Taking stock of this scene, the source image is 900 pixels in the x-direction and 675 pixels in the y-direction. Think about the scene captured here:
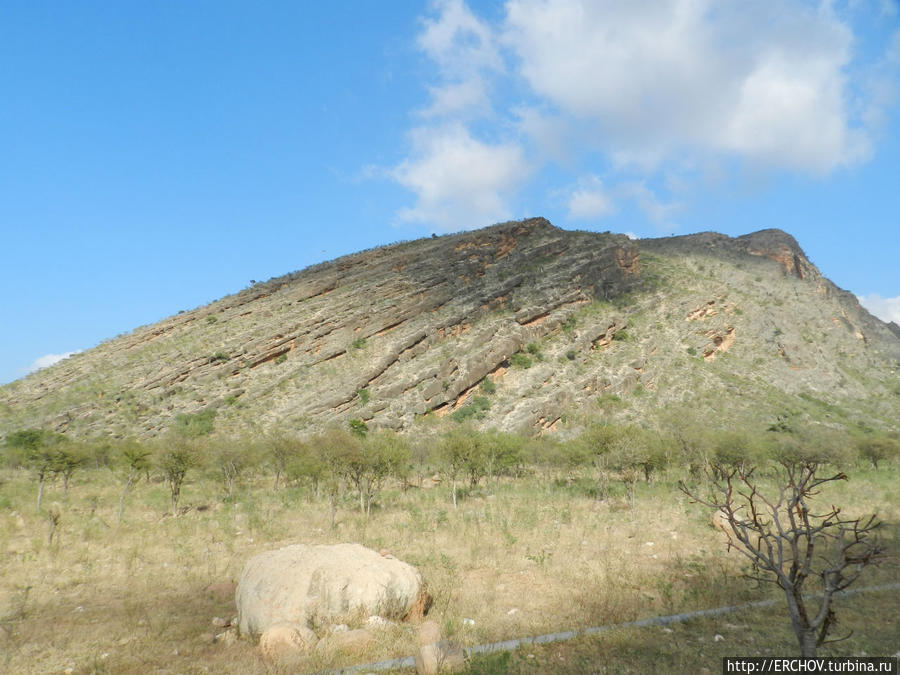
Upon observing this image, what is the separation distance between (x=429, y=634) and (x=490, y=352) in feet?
145

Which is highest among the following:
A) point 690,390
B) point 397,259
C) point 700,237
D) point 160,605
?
point 700,237

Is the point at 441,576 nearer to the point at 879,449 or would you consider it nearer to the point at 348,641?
the point at 348,641

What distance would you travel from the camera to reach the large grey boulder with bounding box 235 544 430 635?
1051 cm

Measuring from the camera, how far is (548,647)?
9.66 metres

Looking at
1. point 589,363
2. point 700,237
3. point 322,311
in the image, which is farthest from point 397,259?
point 700,237

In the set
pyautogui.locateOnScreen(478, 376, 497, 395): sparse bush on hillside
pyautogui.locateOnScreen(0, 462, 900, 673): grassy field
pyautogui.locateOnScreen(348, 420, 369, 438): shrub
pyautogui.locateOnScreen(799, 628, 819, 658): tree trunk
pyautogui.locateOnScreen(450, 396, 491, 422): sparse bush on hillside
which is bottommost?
pyautogui.locateOnScreen(0, 462, 900, 673): grassy field

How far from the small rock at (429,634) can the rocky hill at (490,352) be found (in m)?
36.1

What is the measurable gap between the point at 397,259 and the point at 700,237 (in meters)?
59.7

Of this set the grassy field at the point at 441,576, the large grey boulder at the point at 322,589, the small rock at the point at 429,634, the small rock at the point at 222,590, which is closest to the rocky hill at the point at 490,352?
the grassy field at the point at 441,576

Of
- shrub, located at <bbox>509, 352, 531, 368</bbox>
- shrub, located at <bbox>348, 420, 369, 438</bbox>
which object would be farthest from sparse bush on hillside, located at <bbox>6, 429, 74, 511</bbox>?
shrub, located at <bbox>509, 352, 531, 368</bbox>

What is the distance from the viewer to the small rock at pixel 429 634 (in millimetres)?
9602

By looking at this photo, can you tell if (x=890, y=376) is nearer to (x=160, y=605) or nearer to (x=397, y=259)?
(x=397, y=259)

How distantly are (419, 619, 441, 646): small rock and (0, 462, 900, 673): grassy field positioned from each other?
364 mm

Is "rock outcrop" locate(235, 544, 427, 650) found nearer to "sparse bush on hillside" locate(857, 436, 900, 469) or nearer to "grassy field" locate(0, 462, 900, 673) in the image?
"grassy field" locate(0, 462, 900, 673)
